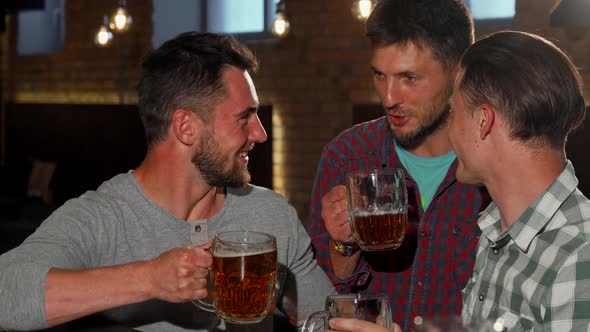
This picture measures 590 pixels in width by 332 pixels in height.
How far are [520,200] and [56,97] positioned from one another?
25.6ft

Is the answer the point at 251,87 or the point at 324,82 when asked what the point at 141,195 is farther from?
the point at 324,82

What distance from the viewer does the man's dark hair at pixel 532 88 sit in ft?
5.15

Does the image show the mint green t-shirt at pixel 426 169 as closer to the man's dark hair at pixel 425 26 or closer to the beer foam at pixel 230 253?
the man's dark hair at pixel 425 26

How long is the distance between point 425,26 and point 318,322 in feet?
3.92

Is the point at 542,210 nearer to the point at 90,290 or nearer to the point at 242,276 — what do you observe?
the point at 242,276

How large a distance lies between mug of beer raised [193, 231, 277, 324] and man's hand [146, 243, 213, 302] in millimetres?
25

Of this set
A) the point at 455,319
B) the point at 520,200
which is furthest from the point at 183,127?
the point at 455,319

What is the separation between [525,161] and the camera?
1.61 m

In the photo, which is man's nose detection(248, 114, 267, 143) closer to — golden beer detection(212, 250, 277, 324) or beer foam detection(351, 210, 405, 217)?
beer foam detection(351, 210, 405, 217)

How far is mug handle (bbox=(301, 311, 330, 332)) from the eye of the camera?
145cm

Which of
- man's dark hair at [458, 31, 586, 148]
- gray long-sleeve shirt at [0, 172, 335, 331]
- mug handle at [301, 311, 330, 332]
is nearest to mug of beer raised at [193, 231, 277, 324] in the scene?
mug handle at [301, 311, 330, 332]

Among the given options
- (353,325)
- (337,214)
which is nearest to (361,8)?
(337,214)

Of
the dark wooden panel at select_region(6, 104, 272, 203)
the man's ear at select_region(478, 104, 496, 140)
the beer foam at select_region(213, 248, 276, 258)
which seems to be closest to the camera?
the beer foam at select_region(213, 248, 276, 258)

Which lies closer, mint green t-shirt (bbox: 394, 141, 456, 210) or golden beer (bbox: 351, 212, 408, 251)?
golden beer (bbox: 351, 212, 408, 251)
